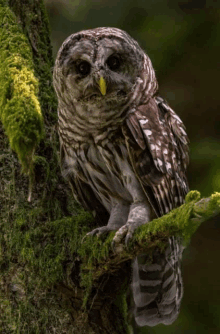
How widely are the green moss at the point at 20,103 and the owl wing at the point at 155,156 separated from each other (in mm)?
559

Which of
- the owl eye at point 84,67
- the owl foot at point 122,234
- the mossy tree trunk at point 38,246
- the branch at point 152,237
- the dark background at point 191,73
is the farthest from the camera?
the dark background at point 191,73

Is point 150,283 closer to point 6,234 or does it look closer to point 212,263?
point 6,234

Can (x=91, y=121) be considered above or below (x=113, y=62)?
below

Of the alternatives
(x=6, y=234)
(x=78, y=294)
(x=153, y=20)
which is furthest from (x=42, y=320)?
(x=153, y=20)

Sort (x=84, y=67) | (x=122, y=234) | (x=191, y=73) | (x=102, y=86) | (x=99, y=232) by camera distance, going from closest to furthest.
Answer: (x=122, y=234) → (x=99, y=232) → (x=102, y=86) → (x=84, y=67) → (x=191, y=73)

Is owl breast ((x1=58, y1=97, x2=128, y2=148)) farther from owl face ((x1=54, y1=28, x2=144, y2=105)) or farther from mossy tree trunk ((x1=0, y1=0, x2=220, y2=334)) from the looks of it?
mossy tree trunk ((x1=0, y1=0, x2=220, y2=334))

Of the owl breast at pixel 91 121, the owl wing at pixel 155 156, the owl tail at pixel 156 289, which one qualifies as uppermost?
the owl breast at pixel 91 121

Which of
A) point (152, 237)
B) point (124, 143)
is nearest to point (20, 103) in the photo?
point (124, 143)

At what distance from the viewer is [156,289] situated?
350 centimetres

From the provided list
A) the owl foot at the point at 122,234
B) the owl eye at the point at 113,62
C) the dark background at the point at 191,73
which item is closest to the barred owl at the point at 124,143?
the owl eye at the point at 113,62

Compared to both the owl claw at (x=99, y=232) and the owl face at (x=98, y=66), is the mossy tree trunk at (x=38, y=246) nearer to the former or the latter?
the owl claw at (x=99, y=232)

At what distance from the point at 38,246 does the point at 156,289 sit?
2.43ft

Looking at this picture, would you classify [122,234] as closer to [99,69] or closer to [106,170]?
[106,170]

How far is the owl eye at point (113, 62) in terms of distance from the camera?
11.3 feet
